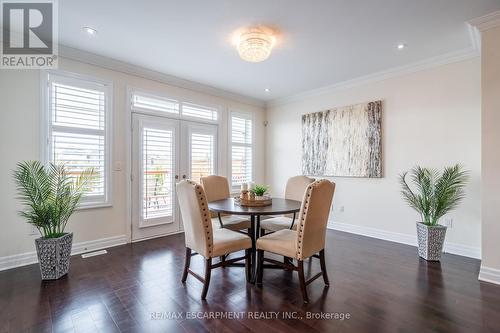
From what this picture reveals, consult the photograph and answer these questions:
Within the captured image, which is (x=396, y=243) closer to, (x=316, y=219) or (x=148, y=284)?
(x=316, y=219)

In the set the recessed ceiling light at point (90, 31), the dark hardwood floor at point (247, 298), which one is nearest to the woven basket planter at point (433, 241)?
the dark hardwood floor at point (247, 298)

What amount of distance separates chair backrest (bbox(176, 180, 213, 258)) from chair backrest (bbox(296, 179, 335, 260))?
797mm

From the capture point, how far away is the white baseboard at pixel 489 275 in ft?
8.09

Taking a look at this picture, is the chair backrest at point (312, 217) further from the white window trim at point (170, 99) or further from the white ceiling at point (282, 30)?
the white window trim at point (170, 99)

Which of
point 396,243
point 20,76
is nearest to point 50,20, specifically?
point 20,76

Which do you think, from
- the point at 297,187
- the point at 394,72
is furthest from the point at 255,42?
the point at 394,72

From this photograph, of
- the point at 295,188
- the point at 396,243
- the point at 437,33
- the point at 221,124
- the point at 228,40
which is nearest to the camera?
the point at 437,33

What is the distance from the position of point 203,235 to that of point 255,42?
2.08 m

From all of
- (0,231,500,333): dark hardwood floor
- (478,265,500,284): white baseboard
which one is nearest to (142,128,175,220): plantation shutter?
(0,231,500,333): dark hardwood floor

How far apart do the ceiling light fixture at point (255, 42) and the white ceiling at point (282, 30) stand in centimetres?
13

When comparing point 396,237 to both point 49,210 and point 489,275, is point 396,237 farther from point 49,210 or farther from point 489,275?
point 49,210

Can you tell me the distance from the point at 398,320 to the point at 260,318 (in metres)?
1.06

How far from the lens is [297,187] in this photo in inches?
133

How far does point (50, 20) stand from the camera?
2.62 meters
